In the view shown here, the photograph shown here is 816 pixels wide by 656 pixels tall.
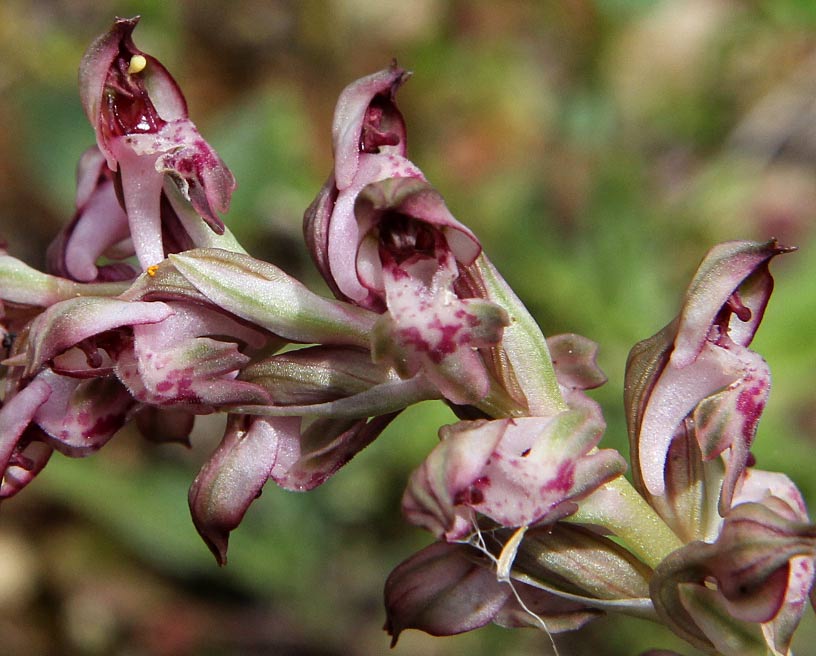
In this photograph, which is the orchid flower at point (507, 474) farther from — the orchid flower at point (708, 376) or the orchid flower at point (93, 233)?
the orchid flower at point (93, 233)

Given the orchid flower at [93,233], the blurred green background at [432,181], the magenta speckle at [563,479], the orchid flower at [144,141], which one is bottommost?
the blurred green background at [432,181]

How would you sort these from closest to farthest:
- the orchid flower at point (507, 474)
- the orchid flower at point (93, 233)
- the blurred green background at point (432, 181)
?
1. the orchid flower at point (507, 474)
2. the orchid flower at point (93, 233)
3. the blurred green background at point (432, 181)

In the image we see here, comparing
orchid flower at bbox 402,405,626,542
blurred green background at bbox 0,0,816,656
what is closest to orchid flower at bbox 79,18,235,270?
orchid flower at bbox 402,405,626,542

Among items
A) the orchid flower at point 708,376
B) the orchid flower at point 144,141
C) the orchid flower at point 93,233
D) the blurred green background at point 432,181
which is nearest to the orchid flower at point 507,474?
the orchid flower at point 708,376

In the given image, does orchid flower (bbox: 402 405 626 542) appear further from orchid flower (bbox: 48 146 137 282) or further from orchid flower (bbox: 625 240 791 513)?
orchid flower (bbox: 48 146 137 282)

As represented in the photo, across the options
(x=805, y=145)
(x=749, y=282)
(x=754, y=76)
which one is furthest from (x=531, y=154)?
(x=749, y=282)

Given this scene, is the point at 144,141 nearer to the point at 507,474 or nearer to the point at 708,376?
the point at 507,474

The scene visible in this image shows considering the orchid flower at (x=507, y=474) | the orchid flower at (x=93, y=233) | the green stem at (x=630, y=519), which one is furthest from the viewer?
the orchid flower at (x=93, y=233)
